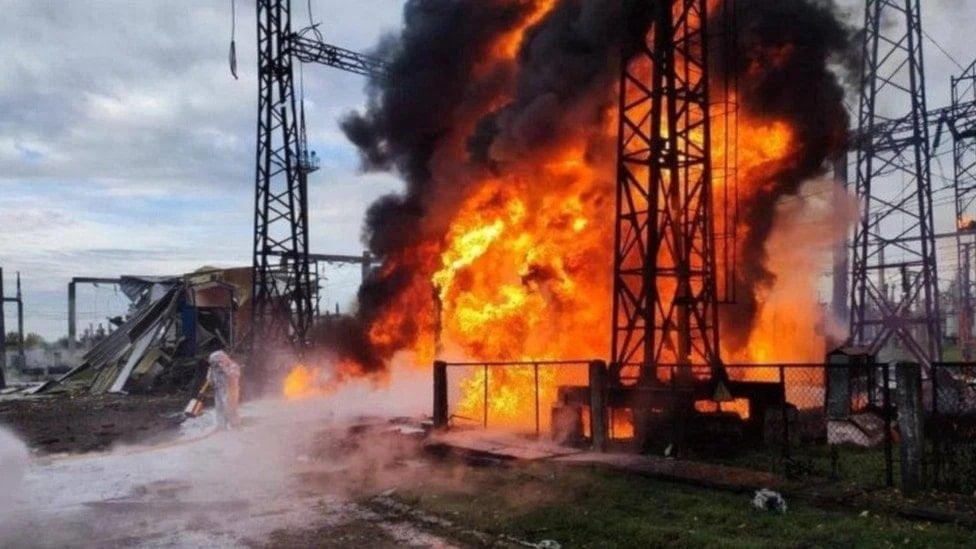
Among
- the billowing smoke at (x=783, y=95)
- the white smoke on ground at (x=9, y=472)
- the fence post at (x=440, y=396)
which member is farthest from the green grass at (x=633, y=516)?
the billowing smoke at (x=783, y=95)

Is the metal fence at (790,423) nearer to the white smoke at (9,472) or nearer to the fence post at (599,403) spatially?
the fence post at (599,403)

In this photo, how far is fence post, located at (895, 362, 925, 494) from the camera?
9.87m

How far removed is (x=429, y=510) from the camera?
10453 millimetres

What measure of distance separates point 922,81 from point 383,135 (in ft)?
61.9

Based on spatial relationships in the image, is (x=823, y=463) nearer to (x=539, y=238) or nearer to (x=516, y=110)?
(x=539, y=238)

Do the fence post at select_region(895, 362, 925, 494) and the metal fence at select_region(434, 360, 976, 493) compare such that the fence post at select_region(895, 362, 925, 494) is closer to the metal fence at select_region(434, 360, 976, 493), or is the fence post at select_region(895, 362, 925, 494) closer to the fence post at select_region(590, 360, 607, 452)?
the metal fence at select_region(434, 360, 976, 493)

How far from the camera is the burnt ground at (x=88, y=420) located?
18.0 metres

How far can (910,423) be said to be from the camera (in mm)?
9977

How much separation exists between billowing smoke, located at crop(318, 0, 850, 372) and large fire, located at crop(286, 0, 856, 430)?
0.27ft

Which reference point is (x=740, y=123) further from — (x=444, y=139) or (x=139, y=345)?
(x=139, y=345)

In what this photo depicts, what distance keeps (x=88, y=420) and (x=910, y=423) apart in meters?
21.3

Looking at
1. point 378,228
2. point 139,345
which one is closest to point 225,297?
point 139,345

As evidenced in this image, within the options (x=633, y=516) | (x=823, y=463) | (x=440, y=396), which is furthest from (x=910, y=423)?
(x=440, y=396)

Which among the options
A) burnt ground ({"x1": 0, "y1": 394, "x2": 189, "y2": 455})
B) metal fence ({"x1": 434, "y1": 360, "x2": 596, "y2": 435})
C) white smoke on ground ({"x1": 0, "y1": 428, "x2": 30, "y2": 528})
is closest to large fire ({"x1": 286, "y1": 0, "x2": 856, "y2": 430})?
metal fence ({"x1": 434, "y1": 360, "x2": 596, "y2": 435})
